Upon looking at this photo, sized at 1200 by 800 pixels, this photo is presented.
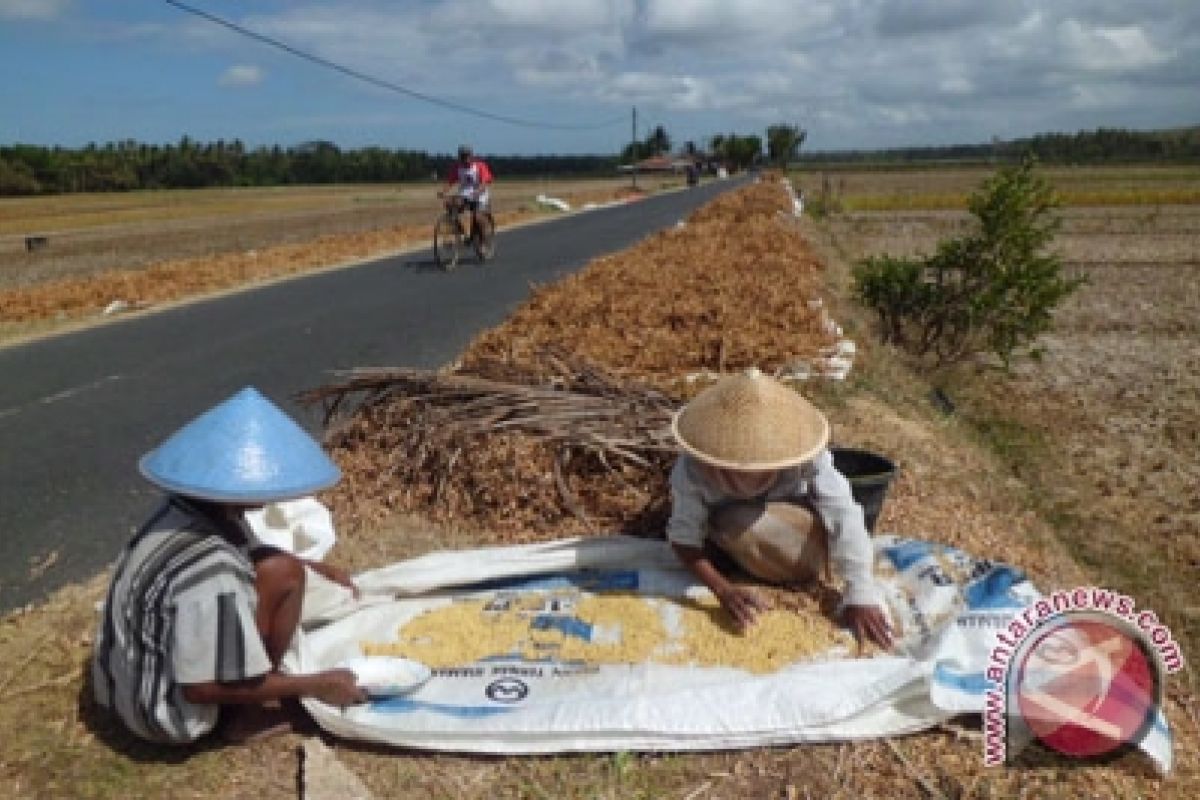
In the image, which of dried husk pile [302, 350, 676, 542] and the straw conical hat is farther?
dried husk pile [302, 350, 676, 542]

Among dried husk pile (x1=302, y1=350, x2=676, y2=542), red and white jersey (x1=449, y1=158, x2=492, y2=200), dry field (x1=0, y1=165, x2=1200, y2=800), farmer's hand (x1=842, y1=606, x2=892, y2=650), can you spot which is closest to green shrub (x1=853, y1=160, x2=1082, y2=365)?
dry field (x1=0, y1=165, x2=1200, y2=800)

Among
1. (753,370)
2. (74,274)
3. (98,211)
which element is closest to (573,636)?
(753,370)

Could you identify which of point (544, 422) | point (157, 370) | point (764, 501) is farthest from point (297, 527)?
point (157, 370)

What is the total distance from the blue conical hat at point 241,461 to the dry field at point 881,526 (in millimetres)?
757

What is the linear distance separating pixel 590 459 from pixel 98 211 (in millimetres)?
52432

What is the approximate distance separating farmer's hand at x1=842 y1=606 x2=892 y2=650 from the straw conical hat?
51 centimetres

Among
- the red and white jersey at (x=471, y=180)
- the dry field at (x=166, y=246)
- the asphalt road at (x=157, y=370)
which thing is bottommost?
the dry field at (x=166, y=246)

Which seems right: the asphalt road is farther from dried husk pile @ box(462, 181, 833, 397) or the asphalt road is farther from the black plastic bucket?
the black plastic bucket

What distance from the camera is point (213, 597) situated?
2742 mm

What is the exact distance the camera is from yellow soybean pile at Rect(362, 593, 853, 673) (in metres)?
3.30

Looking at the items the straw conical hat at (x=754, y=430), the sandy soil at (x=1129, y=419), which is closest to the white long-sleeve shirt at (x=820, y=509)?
the straw conical hat at (x=754, y=430)

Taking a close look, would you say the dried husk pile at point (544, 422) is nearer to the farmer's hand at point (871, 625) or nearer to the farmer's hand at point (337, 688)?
the farmer's hand at point (871, 625)

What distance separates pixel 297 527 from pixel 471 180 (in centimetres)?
1222

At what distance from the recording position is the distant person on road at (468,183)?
15.8 meters
